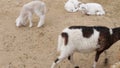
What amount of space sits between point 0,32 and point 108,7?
2935 mm

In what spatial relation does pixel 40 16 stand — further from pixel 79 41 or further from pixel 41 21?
pixel 79 41

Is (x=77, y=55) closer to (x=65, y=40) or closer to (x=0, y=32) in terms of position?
(x=65, y=40)

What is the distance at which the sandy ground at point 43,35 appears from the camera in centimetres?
671

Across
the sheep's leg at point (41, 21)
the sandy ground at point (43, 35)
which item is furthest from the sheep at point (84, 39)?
the sheep's leg at point (41, 21)

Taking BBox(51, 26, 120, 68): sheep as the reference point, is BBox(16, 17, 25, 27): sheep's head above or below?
below

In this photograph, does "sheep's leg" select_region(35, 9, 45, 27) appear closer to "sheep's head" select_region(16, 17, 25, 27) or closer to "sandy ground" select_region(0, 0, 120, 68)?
"sandy ground" select_region(0, 0, 120, 68)

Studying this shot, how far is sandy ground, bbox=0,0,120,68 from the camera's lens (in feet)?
22.0

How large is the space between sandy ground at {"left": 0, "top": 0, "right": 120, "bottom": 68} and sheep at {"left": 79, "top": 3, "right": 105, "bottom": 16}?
5.1 inches

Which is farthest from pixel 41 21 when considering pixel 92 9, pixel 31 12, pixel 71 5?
pixel 92 9

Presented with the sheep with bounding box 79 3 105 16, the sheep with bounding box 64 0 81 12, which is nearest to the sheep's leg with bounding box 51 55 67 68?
the sheep with bounding box 79 3 105 16

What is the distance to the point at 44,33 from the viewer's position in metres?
7.60

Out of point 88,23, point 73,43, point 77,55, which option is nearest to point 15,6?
point 88,23

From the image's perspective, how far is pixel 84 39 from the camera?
19.9ft

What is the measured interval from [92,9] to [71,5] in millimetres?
→ 569
